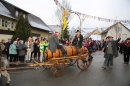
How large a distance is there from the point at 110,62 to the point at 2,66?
6.77 m

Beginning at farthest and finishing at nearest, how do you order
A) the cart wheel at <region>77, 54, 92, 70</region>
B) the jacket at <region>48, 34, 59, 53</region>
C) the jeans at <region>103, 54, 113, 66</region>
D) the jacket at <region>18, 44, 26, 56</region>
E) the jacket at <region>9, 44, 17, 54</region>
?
the jacket at <region>18, 44, 26, 56</region> < the jacket at <region>9, 44, 17, 54</region> < the jeans at <region>103, 54, 113, 66</region> < the cart wheel at <region>77, 54, 92, 70</region> < the jacket at <region>48, 34, 59, 53</region>

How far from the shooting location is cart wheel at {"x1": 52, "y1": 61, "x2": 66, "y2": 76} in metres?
7.75

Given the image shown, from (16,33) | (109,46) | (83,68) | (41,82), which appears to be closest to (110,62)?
(109,46)

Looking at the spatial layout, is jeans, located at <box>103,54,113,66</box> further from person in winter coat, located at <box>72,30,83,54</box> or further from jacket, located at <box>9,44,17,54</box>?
jacket, located at <box>9,44,17,54</box>

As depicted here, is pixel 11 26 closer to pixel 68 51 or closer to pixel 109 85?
pixel 68 51

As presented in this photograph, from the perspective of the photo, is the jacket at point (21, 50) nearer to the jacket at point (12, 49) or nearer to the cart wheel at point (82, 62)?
the jacket at point (12, 49)

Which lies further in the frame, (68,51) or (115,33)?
(115,33)

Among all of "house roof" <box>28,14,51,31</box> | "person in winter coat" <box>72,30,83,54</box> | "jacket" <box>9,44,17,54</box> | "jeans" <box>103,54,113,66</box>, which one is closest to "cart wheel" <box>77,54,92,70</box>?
"person in winter coat" <box>72,30,83,54</box>

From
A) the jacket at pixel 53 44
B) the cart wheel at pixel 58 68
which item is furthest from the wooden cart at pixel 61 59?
the jacket at pixel 53 44

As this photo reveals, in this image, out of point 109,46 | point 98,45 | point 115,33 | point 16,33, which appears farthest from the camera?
point 115,33

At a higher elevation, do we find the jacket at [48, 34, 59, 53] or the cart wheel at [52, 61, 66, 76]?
the jacket at [48, 34, 59, 53]

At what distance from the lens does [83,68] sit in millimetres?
9359

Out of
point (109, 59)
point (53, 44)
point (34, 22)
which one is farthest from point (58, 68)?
point (34, 22)

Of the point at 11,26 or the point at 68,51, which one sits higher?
the point at 11,26
